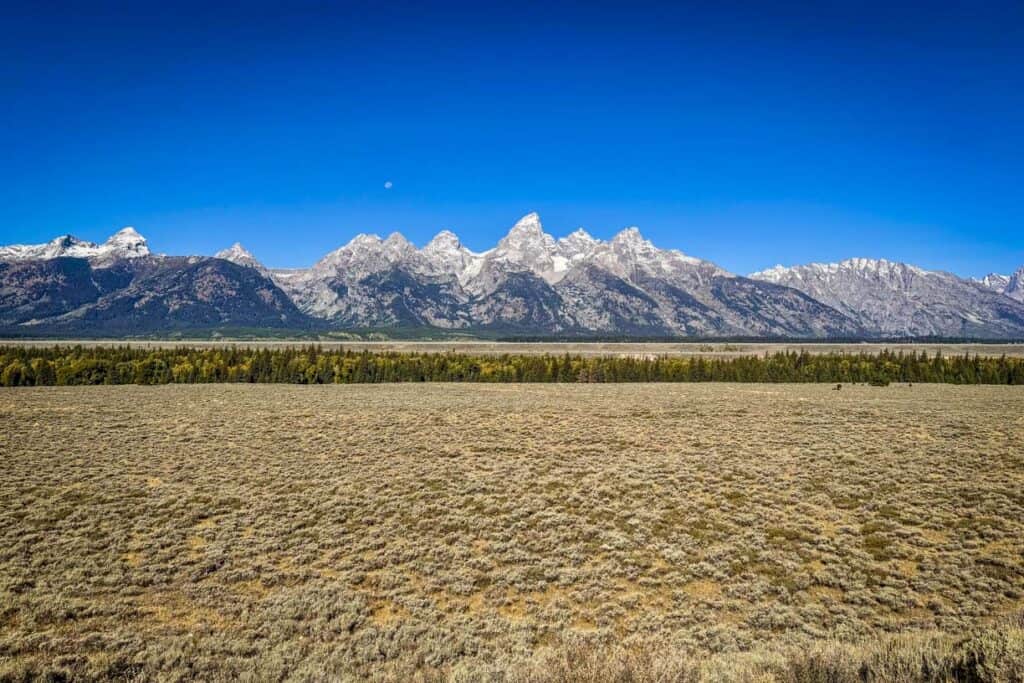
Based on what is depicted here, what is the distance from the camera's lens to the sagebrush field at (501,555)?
10.5 m

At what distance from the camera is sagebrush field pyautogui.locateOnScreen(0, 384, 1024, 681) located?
10.5 meters

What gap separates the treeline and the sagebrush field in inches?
2721

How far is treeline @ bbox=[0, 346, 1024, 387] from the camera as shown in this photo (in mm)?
90688

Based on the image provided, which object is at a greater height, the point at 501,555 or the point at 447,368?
the point at 501,555

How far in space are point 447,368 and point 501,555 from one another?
93.2 meters

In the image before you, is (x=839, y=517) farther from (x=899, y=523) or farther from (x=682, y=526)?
(x=682, y=526)

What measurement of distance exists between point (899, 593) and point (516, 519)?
10.3m

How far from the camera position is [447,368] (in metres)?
108

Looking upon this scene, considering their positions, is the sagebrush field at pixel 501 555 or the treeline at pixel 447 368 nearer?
the sagebrush field at pixel 501 555

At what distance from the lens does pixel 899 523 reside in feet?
56.4

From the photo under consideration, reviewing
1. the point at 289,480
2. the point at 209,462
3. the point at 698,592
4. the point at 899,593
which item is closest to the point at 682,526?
the point at 698,592

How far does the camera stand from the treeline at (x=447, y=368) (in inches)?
3570

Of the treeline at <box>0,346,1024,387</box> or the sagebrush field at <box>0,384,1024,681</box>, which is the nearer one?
the sagebrush field at <box>0,384,1024,681</box>

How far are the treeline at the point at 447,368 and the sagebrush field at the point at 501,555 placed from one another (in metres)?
69.1
